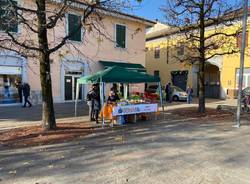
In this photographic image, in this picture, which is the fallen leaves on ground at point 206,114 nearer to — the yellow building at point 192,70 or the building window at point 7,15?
the yellow building at point 192,70

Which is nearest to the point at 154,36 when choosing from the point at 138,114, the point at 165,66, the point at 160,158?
the point at 165,66

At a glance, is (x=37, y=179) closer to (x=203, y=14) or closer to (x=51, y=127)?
(x=51, y=127)

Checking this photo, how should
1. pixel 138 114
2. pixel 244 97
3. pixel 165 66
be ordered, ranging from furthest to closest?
pixel 165 66 → pixel 244 97 → pixel 138 114

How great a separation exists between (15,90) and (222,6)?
1380cm

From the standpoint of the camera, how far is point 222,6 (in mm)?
14109

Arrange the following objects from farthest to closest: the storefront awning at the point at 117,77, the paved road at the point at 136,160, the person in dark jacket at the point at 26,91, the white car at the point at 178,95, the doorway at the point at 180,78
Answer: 1. the doorway at the point at 180,78
2. the white car at the point at 178,95
3. the person in dark jacket at the point at 26,91
4. the storefront awning at the point at 117,77
5. the paved road at the point at 136,160

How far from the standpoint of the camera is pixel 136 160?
6059 mm

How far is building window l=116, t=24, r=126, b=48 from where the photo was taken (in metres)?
23.1

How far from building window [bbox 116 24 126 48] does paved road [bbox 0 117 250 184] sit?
15254mm

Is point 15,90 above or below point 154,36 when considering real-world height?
below

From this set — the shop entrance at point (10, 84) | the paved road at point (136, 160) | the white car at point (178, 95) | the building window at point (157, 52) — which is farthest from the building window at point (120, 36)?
the paved road at point (136, 160)

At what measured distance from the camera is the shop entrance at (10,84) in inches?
682

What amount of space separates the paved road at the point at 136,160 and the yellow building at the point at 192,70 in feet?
49.5

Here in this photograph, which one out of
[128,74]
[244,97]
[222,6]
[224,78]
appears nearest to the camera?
[128,74]
